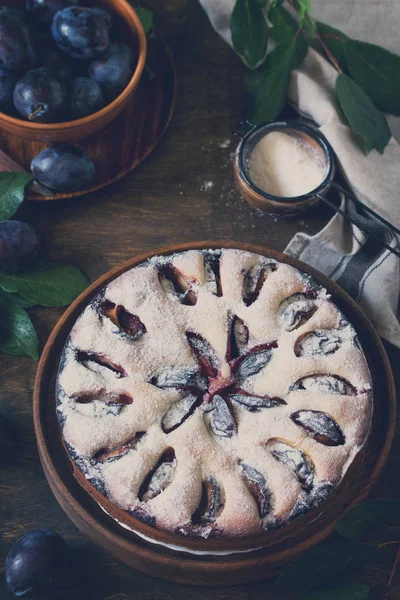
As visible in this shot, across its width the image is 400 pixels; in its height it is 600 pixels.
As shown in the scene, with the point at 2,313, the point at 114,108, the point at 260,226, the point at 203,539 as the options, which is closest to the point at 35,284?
the point at 2,313

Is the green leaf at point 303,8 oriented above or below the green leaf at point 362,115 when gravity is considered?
above

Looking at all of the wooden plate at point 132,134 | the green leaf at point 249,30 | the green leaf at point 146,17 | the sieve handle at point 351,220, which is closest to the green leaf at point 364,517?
the sieve handle at point 351,220

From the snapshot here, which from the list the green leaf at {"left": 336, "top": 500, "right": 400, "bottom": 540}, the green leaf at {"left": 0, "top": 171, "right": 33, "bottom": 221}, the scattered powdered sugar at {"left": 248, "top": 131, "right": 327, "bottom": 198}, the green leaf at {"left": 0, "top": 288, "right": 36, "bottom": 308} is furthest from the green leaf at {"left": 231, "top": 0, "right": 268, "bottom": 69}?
the green leaf at {"left": 336, "top": 500, "right": 400, "bottom": 540}

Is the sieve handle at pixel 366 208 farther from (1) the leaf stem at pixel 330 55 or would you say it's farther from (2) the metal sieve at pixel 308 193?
(1) the leaf stem at pixel 330 55

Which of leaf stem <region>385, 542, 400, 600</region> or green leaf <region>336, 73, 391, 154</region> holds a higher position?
green leaf <region>336, 73, 391, 154</region>

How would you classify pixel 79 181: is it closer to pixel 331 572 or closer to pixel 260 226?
pixel 260 226

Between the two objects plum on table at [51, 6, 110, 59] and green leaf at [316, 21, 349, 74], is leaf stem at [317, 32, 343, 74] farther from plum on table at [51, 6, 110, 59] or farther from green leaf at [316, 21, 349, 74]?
plum on table at [51, 6, 110, 59]

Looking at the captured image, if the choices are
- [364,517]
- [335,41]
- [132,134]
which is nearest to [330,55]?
[335,41]
